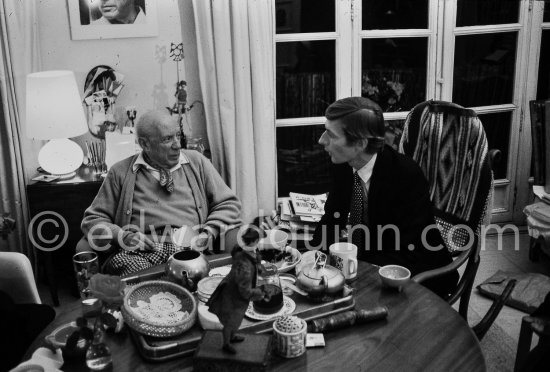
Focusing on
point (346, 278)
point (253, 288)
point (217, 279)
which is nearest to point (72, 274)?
point (217, 279)

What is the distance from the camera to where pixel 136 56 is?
349cm

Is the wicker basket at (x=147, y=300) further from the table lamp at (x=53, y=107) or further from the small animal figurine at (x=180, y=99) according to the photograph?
the small animal figurine at (x=180, y=99)

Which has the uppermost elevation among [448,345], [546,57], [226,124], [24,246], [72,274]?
[546,57]

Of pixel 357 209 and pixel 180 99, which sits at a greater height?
pixel 180 99

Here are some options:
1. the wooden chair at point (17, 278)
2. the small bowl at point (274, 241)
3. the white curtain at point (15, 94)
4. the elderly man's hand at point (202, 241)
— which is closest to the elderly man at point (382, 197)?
the small bowl at point (274, 241)

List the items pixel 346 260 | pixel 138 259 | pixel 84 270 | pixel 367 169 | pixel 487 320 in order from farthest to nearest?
pixel 138 259 < pixel 367 169 < pixel 487 320 < pixel 84 270 < pixel 346 260

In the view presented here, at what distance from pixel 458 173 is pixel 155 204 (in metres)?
1.38

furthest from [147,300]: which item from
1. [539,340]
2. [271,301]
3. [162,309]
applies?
[539,340]

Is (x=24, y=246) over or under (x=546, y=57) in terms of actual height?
under

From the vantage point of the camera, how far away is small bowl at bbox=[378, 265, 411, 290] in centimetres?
197

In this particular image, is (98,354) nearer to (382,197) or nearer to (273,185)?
(382,197)

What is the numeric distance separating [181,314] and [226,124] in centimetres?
177

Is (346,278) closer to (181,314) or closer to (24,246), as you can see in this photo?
(181,314)

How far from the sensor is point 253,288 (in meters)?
1.54
